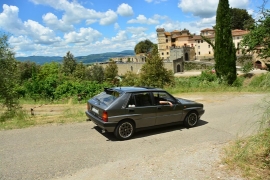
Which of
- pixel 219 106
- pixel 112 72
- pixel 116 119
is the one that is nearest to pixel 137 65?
pixel 112 72

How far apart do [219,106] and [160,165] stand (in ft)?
26.0

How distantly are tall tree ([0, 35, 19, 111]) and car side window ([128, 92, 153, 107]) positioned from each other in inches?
234

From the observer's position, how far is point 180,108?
8.04 meters

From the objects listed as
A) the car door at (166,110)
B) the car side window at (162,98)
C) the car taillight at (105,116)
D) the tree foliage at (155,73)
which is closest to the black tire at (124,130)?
the car taillight at (105,116)

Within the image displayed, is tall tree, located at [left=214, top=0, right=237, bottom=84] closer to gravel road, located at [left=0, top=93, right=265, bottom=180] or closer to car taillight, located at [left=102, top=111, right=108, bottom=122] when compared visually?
gravel road, located at [left=0, top=93, right=265, bottom=180]

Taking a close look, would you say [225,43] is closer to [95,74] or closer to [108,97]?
[108,97]

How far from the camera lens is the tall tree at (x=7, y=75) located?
955cm

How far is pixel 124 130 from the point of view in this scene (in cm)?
693

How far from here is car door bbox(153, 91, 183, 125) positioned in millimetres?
7562

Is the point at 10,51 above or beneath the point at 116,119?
above

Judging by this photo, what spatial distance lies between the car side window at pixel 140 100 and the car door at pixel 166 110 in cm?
30

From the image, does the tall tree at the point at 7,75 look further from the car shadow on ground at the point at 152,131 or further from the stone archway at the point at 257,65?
the stone archway at the point at 257,65

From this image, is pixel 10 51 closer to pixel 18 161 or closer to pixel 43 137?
pixel 43 137

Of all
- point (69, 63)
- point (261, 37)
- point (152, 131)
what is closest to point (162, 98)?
point (152, 131)
